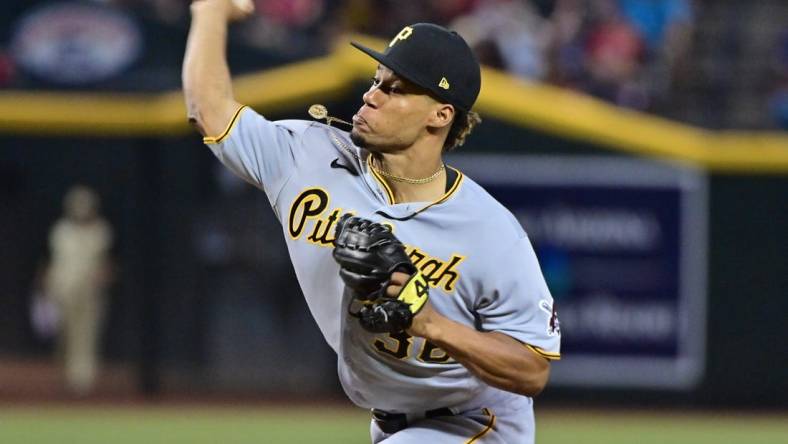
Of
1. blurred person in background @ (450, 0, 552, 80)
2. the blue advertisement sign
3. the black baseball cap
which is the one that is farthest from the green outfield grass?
the black baseball cap

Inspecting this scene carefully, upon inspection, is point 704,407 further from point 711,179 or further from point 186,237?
point 186,237

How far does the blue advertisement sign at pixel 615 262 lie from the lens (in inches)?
471

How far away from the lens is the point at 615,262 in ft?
39.3

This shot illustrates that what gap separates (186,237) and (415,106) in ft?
27.5

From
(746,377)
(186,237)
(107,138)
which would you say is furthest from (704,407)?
(107,138)

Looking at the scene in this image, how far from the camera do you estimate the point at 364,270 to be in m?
3.96

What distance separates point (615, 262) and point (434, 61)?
7.80 metres

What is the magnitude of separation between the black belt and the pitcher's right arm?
1.07m

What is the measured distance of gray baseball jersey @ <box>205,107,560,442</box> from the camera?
436 cm

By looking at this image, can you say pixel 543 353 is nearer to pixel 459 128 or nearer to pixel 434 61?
pixel 459 128

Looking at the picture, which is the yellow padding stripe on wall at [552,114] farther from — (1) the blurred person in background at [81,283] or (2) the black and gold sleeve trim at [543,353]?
(2) the black and gold sleeve trim at [543,353]

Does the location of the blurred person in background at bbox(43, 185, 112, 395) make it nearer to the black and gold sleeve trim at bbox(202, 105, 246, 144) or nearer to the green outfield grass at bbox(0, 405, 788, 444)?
the green outfield grass at bbox(0, 405, 788, 444)

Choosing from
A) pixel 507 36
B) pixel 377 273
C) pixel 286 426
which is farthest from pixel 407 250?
pixel 507 36

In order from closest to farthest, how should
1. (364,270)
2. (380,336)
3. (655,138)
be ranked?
(364,270), (380,336), (655,138)
